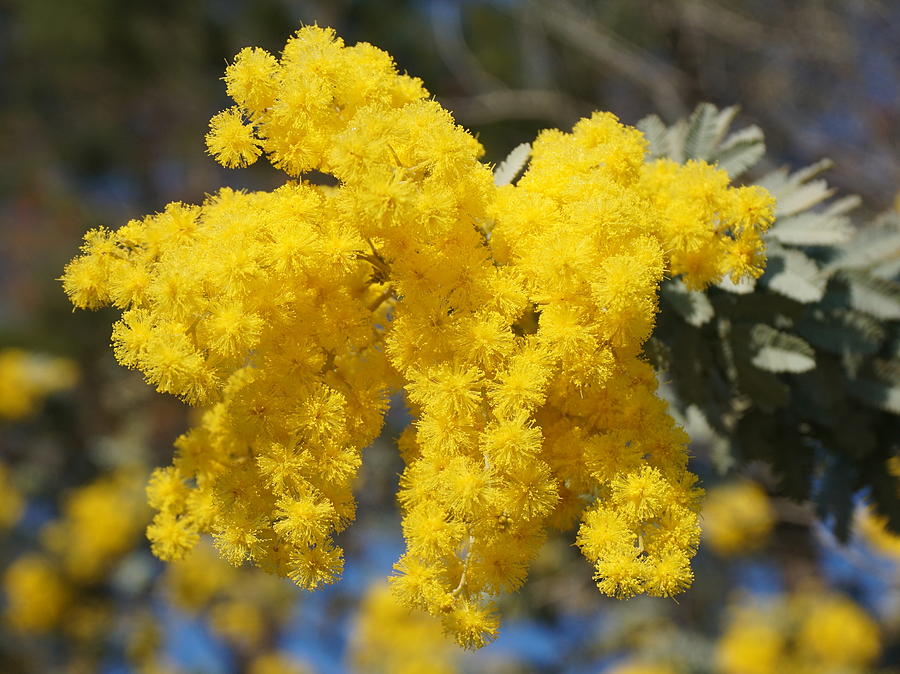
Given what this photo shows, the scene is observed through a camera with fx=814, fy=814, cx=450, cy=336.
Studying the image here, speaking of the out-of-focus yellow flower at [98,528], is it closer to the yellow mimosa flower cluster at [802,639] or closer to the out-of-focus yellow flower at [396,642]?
the out-of-focus yellow flower at [396,642]

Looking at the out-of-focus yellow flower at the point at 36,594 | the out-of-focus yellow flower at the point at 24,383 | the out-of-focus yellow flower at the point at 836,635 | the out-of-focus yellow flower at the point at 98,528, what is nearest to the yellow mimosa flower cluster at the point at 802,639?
the out-of-focus yellow flower at the point at 836,635

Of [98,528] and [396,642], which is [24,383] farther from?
[396,642]

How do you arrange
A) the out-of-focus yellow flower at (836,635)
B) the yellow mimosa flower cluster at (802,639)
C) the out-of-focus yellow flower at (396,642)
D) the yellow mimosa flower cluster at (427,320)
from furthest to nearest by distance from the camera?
1. the out-of-focus yellow flower at (396,642)
2. the out-of-focus yellow flower at (836,635)
3. the yellow mimosa flower cluster at (802,639)
4. the yellow mimosa flower cluster at (427,320)

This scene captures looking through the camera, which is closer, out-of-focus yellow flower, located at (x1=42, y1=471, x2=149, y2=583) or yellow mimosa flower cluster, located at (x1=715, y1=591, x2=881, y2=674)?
out-of-focus yellow flower, located at (x1=42, y1=471, x2=149, y2=583)

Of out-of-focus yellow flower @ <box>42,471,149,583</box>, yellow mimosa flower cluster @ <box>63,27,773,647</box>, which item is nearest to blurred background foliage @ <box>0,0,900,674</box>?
out-of-focus yellow flower @ <box>42,471,149,583</box>

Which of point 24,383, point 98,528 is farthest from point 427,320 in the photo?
point 24,383

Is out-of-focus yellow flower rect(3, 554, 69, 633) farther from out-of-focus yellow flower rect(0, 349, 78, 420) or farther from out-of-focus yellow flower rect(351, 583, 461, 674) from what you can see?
Result: out-of-focus yellow flower rect(351, 583, 461, 674)
